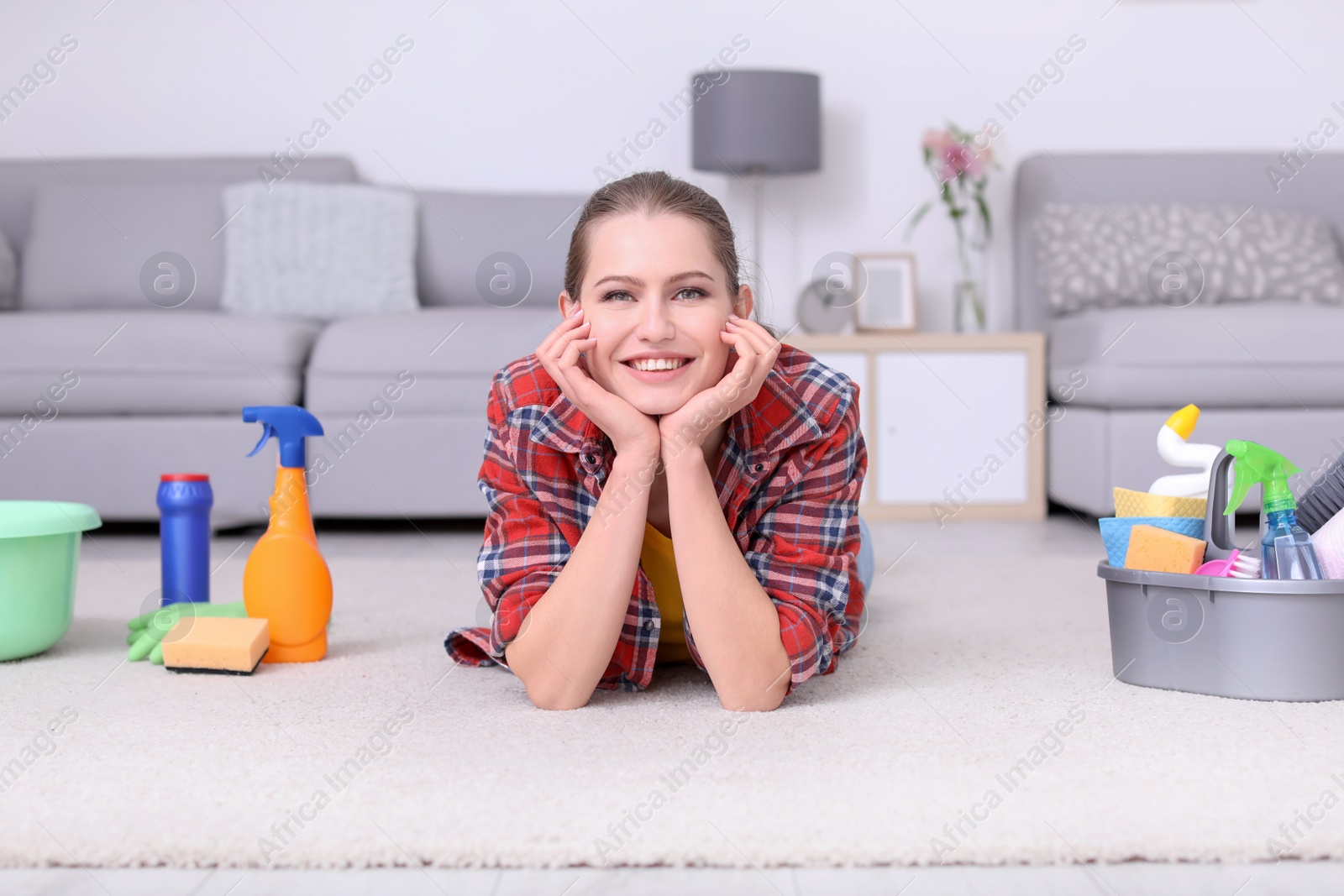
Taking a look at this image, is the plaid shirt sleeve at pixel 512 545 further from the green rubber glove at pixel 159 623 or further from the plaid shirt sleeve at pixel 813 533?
the green rubber glove at pixel 159 623

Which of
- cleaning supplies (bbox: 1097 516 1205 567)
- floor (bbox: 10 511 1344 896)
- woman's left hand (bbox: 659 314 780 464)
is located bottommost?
floor (bbox: 10 511 1344 896)

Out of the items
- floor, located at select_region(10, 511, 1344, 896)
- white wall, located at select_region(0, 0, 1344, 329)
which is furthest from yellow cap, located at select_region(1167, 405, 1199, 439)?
white wall, located at select_region(0, 0, 1344, 329)

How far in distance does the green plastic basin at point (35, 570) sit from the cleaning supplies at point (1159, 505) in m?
1.20

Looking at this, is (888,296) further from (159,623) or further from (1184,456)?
(159,623)

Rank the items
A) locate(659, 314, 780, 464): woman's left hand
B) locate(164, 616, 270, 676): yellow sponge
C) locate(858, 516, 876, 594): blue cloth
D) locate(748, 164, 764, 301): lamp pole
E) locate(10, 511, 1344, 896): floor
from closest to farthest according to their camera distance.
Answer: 1. locate(10, 511, 1344, 896): floor
2. locate(659, 314, 780, 464): woman's left hand
3. locate(164, 616, 270, 676): yellow sponge
4. locate(858, 516, 876, 594): blue cloth
5. locate(748, 164, 764, 301): lamp pole

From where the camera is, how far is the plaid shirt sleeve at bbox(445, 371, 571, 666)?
1177 mm

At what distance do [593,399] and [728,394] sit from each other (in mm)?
126

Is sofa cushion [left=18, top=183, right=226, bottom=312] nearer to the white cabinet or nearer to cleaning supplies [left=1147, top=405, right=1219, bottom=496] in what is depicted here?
the white cabinet

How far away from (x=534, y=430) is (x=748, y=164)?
219 cm

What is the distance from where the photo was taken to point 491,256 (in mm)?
3156

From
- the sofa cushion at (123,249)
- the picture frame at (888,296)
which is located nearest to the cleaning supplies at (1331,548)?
the picture frame at (888,296)

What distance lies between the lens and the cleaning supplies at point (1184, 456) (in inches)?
49.5

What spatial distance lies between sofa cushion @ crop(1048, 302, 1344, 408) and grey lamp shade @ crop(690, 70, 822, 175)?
3.34 ft

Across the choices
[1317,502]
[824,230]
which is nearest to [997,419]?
[824,230]
